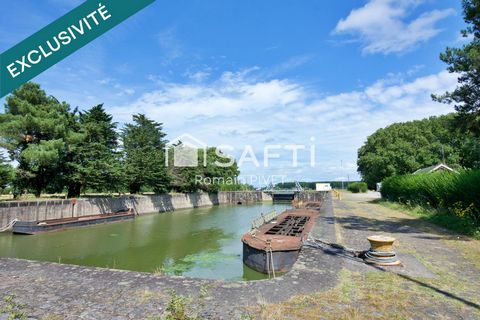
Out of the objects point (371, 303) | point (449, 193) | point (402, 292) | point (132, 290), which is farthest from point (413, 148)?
point (132, 290)

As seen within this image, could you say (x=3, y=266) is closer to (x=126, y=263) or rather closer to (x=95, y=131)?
(x=126, y=263)

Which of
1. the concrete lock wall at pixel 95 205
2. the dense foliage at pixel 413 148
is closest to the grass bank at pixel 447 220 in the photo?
the concrete lock wall at pixel 95 205

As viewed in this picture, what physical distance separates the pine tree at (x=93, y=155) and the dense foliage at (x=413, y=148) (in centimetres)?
3378

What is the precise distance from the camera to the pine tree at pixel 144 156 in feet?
102

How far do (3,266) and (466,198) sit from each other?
15.9 meters

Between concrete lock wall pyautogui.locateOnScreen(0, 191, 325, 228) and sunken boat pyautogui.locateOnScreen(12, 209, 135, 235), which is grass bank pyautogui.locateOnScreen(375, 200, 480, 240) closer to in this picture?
sunken boat pyautogui.locateOnScreen(12, 209, 135, 235)

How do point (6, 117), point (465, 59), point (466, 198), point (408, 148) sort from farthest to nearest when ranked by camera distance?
point (408, 148)
point (6, 117)
point (466, 198)
point (465, 59)

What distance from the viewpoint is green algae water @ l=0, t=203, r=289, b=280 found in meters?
10.2

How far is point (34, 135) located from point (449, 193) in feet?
83.2

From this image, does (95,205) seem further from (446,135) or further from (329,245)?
(446,135)

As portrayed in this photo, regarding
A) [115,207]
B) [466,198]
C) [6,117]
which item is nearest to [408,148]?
[466,198]

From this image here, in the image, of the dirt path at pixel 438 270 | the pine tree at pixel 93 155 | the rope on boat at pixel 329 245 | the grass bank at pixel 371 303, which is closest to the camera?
the grass bank at pixel 371 303

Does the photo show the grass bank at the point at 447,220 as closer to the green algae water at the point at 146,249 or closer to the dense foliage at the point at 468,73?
the dense foliage at the point at 468,73

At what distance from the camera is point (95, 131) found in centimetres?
2608
